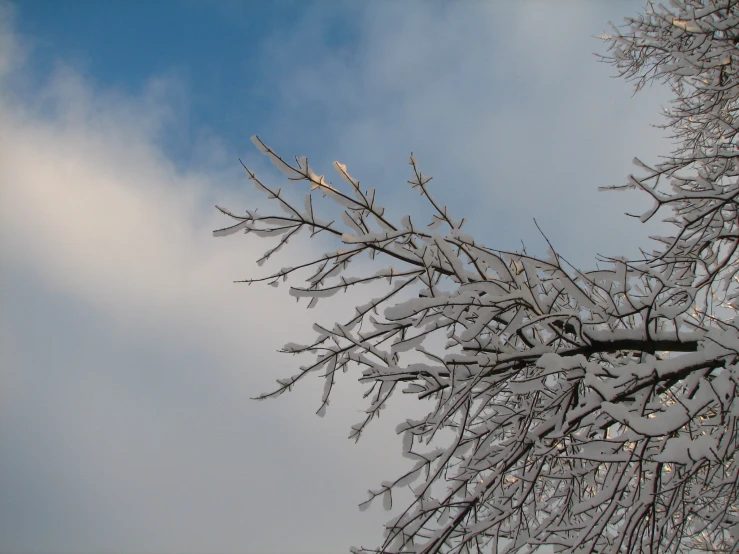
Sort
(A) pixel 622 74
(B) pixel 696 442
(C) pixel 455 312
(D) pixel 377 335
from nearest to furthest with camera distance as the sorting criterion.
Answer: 1. (B) pixel 696 442
2. (C) pixel 455 312
3. (D) pixel 377 335
4. (A) pixel 622 74

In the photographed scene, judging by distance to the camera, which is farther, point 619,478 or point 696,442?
point 619,478

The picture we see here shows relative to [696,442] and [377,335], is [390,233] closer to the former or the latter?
[377,335]

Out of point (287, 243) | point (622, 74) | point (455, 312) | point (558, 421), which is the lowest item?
point (558, 421)

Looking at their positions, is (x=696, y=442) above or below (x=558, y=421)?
below

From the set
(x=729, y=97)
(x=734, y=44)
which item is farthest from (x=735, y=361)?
(x=729, y=97)

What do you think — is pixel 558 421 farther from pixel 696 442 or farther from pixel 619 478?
pixel 696 442

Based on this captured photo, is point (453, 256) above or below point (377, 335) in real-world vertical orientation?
above

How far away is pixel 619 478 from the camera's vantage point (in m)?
1.72

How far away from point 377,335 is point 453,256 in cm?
57

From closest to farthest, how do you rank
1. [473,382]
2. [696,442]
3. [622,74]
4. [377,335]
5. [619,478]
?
[696,442], [619,478], [473,382], [377,335], [622,74]

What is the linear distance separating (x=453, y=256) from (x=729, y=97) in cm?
373

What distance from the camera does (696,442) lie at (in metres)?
1.36

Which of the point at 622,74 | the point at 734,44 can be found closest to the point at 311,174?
the point at 734,44

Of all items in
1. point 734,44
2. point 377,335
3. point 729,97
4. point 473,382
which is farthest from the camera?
point 729,97
